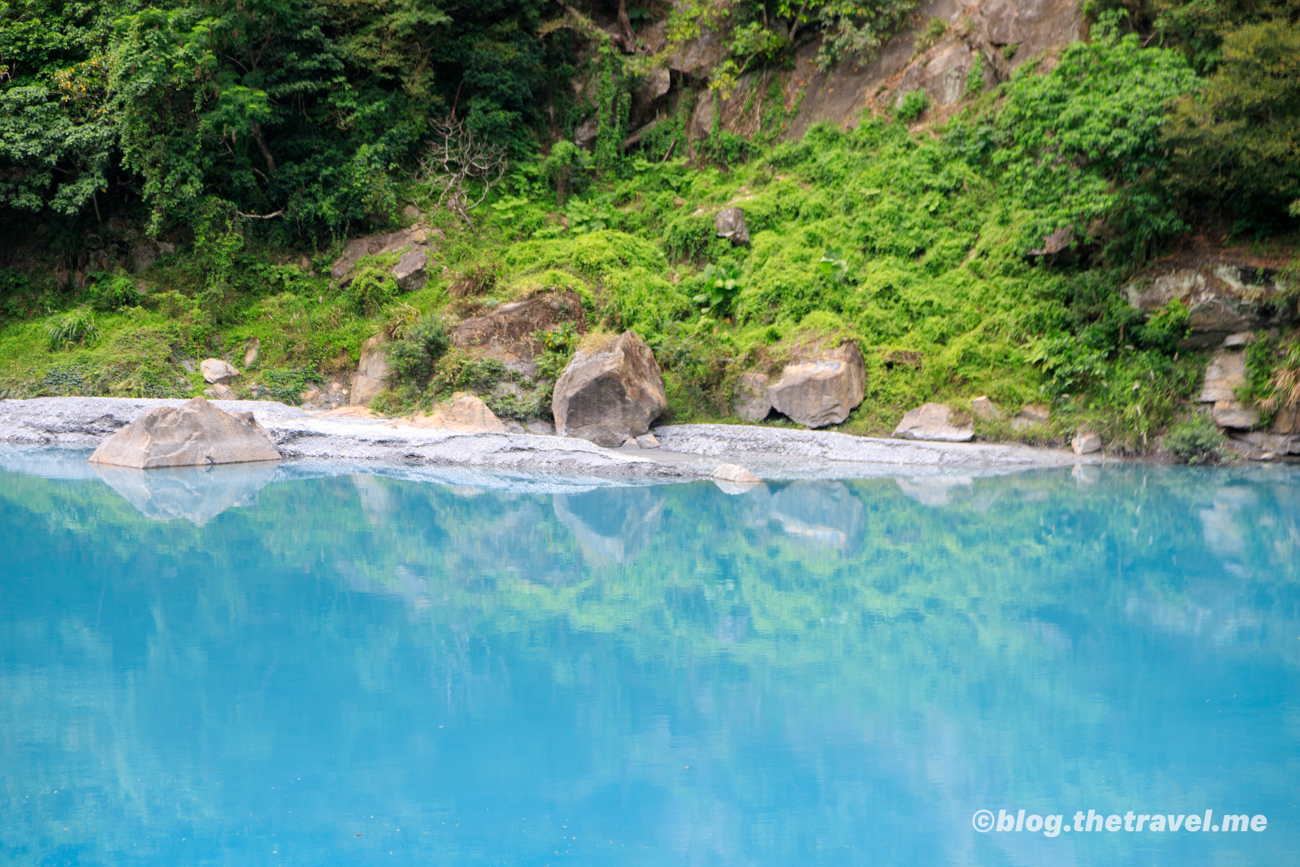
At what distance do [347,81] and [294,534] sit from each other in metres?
16.6

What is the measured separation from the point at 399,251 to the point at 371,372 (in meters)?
4.24

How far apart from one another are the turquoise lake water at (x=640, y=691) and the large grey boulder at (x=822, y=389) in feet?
20.1

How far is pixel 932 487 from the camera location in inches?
507

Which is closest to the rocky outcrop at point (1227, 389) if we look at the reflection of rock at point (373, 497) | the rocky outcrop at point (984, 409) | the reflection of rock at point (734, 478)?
the rocky outcrop at point (984, 409)

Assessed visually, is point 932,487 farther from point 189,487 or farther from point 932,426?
point 189,487

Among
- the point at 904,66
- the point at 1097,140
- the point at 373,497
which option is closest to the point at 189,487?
the point at 373,497

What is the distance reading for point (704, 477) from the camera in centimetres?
1362

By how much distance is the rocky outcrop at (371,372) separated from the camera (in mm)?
18438

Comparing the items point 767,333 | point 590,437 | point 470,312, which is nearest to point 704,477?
point 590,437

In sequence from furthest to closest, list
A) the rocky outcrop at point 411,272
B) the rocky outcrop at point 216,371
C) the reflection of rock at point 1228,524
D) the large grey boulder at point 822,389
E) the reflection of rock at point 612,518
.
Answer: the rocky outcrop at point 411,272 → the rocky outcrop at point 216,371 → the large grey boulder at point 822,389 → the reflection of rock at point 612,518 → the reflection of rock at point 1228,524

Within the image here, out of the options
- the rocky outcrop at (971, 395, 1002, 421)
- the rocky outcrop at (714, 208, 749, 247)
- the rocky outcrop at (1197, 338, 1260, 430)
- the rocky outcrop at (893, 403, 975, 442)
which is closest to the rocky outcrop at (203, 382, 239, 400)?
the rocky outcrop at (714, 208, 749, 247)

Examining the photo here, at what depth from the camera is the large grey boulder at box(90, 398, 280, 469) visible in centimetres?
1395

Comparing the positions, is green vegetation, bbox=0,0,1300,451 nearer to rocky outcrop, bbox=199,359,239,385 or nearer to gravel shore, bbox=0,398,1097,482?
rocky outcrop, bbox=199,359,239,385

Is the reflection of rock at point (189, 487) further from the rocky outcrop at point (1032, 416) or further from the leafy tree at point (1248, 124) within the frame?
the leafy tree at point (1248, 124)
